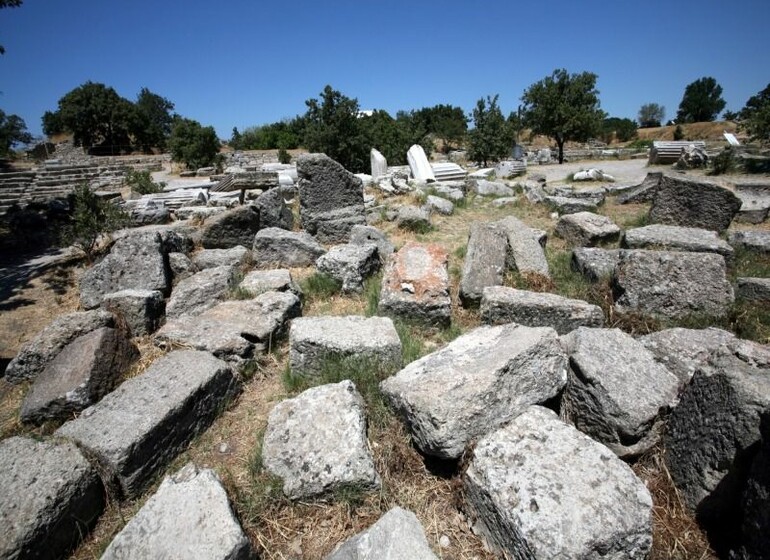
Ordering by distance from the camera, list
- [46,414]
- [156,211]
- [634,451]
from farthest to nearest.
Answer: [156,211], [46,414], [634,451]

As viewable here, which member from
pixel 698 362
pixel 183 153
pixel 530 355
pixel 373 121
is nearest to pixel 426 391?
pixel 530 355

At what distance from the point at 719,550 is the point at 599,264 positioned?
316cm

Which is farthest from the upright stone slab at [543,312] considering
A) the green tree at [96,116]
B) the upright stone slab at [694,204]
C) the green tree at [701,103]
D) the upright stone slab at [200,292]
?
the green tree at [701,103]

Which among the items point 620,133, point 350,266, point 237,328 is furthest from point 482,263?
point 620,133

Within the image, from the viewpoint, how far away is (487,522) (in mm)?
1994

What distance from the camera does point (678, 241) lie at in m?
4.48

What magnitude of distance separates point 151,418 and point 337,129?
16958 millimetres

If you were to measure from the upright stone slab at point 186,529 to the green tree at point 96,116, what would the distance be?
37.5 meters

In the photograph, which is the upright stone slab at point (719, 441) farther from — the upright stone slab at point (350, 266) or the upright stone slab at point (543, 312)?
the upright stone slab at point (350, 266)

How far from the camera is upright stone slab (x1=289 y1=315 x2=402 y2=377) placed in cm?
304

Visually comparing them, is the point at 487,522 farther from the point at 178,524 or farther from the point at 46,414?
the point at 46,414

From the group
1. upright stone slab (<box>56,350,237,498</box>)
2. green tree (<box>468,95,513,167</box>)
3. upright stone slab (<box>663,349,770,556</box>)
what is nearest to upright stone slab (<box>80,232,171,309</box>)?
upright stone slab (<box>56,350,237,498</box>)

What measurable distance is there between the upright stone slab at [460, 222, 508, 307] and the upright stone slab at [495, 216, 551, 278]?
0.12 metres

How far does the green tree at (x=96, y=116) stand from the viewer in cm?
3022
